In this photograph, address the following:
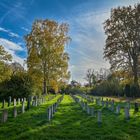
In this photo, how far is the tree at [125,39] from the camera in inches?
1796

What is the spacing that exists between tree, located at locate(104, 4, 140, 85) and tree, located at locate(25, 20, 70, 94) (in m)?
8.43

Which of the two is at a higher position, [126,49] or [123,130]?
[126,49]

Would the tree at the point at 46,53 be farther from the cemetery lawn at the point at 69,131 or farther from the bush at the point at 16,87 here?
the cemetery lawn at the point at 69,131

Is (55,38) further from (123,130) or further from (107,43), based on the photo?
(123,130)

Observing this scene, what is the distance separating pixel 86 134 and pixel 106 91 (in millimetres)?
75762

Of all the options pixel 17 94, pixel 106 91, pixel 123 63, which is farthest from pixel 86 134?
pixel 106 91

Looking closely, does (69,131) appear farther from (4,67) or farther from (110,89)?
(110,89)

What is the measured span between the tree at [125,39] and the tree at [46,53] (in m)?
8.43

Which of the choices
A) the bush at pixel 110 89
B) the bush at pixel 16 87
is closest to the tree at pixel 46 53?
the bush at pixel 16 87

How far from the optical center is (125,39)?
152 feet

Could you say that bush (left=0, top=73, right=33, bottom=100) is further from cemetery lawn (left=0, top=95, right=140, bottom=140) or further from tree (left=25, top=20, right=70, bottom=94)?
cemetery lawn (left=0, top=95, right=140, bottom=140)

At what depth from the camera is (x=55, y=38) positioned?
49.8m

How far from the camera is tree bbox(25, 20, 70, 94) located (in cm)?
4803

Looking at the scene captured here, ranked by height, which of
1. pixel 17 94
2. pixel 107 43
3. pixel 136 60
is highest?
pixel 107 43
